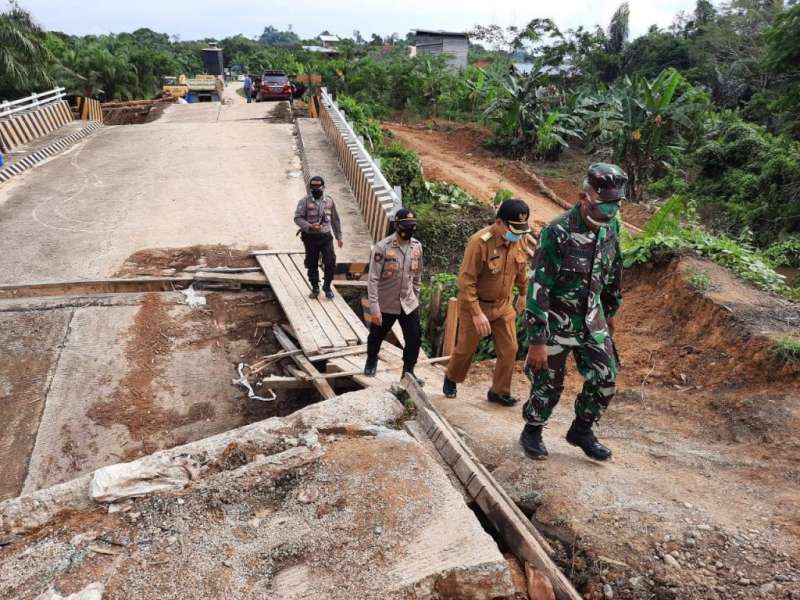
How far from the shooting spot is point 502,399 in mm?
4934

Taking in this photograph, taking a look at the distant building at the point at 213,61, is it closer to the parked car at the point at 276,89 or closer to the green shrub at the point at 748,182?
the parked car at the point at 276,89

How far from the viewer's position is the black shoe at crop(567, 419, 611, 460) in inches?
146

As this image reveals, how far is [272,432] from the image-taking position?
3.76 metres

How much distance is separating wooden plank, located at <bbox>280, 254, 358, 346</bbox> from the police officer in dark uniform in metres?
0.36

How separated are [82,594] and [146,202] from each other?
9.75 m

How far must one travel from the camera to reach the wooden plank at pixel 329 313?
21.4 ft

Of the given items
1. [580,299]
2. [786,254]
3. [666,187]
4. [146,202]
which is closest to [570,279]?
[580,299]

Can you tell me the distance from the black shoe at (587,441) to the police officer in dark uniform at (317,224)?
4.07 metres

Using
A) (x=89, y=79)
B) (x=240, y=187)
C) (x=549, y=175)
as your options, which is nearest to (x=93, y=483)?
(x=240, y=187)

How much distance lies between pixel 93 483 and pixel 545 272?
2702 mm

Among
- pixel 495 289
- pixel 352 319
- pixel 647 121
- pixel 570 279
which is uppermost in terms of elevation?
pixel 647 121

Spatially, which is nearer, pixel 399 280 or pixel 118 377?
pixel 399 280

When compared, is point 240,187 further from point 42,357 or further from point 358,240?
point 42,357

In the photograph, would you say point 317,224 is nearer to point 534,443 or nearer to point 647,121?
point 534,443
